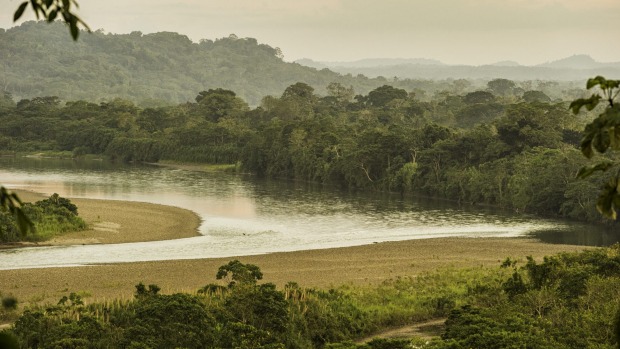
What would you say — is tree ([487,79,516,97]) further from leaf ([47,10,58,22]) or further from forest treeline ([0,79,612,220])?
leaf ([47,10,58,22])

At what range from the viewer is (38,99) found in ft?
424

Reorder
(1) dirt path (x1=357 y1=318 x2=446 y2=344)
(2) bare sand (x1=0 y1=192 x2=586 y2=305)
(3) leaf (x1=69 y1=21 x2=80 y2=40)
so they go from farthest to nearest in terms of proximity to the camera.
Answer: (2) bare sand (x1=0 y1=192 x2=586 y2=305) → (1) dirt path (x1=357 y1=318 x2=446 y2=344) → (3) leaf (x1=69 y1=21 x2=80 y2=40)

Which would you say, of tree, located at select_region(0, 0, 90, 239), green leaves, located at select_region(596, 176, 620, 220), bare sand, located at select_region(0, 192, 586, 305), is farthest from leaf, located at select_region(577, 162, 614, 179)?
bare sand, located at select_region(0, 192, 586, 305)

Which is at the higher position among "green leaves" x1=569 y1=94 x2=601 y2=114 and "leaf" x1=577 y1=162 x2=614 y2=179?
"green leaves" x1=569 y1=94 x2=601 y2=114

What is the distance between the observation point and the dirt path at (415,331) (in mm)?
21656

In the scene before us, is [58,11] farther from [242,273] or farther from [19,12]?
[242,273]

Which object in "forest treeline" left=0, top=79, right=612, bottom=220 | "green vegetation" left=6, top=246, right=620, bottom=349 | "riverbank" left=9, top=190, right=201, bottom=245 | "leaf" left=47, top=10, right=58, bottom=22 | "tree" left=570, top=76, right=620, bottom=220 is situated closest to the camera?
"tree" left=570, top=76, right=620, bottom=220

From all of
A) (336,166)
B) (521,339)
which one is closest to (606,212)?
(521,339)

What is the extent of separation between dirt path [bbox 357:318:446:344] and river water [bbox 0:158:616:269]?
613 inches

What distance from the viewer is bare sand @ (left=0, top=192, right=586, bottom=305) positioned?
28.3 metres

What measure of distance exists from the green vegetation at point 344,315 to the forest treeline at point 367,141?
2832cm

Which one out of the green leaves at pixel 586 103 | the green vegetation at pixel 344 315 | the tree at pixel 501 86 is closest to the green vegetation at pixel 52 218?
the green vegetation at pixel 344 315

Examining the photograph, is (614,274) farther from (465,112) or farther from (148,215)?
(465,112)

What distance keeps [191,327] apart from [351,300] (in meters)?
7.71
